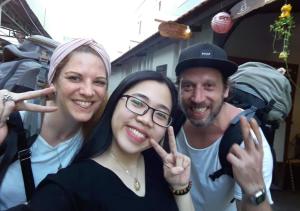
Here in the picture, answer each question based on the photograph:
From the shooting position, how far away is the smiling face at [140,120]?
5.88 ft

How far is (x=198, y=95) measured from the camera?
248cm

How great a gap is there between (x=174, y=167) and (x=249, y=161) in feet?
1.33

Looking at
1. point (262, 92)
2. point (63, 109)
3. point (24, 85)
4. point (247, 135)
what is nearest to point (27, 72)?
point (24, 85)

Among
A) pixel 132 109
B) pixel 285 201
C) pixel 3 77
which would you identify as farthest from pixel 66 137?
pixel 285 201

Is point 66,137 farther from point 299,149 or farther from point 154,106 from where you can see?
point 299,149

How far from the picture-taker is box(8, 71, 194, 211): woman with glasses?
1666 mm

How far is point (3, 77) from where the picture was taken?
237 centimetres

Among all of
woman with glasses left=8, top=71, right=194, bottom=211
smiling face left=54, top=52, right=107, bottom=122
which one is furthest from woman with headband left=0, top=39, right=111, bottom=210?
woman with glasses left=8, top=71, right=194, bottom=211

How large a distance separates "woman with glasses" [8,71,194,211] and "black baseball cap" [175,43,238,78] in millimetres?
611

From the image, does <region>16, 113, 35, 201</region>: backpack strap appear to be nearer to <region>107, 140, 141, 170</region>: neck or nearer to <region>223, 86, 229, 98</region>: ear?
<region>107, 140, 141, 170</region>: neck

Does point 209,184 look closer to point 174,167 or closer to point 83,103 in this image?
point 174,167

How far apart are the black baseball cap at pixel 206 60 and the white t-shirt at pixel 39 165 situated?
0.93 m

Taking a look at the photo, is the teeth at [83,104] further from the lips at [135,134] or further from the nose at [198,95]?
the nose at [198,95]

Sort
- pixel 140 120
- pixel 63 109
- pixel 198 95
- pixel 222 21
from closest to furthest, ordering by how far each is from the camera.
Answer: pixel 140 120 < pixel 63 109 < pixel 198 95 < pixel 222 21
